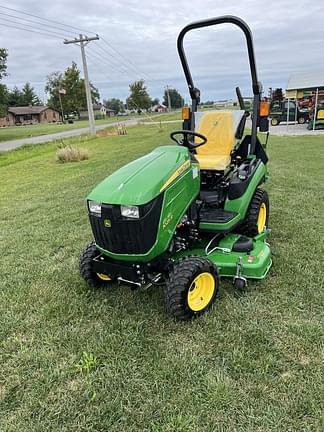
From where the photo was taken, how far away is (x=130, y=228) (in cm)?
244

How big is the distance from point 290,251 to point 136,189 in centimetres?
193

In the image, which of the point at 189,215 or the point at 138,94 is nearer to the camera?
the point at 189,215

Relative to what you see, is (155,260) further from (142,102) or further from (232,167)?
(142,102)

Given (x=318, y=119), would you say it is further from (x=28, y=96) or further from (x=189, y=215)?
(x=28, y=96)

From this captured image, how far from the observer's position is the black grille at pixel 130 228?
2.43m

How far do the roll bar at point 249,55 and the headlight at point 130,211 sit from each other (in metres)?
2.00

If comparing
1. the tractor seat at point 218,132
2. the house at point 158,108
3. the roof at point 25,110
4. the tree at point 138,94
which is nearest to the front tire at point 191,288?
the tractor seat at point 218,132

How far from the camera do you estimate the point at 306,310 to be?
274 centimetres

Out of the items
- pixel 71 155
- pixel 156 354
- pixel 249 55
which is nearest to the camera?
pixel 156 354

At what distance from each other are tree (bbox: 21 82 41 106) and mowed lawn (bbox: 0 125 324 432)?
94.4m

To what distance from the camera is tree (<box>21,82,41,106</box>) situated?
291 feet

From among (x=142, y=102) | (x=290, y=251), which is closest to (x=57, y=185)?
(x=290, y=251)

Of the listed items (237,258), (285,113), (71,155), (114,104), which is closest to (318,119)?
(285,113)

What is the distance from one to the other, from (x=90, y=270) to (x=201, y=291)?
2.99ft
